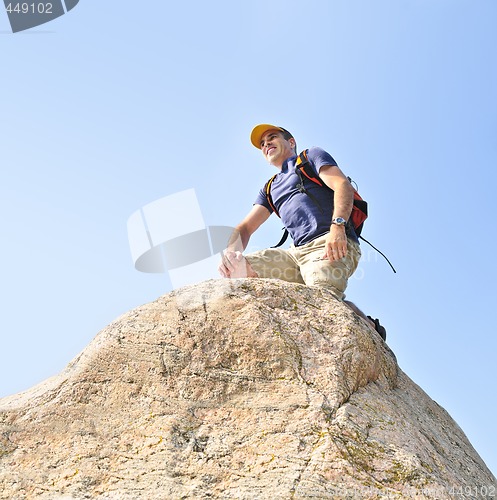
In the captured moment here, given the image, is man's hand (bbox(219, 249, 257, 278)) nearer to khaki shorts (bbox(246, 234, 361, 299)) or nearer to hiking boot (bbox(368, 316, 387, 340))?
khaki shorts (bbox(246, 234, 361, 299))

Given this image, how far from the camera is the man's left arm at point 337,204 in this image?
669 cm

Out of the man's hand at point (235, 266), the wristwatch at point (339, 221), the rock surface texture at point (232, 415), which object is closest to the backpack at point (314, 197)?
the wristwatch at point (339, 221)

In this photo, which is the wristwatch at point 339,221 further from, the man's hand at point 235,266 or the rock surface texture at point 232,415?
the man's hand at point 235,266

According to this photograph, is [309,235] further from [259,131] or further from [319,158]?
[259,131]

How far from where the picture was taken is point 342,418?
4.62 metres

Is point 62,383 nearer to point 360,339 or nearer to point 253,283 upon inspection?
point 253,283

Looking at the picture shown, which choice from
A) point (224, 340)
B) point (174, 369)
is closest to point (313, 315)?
point (224, 340)

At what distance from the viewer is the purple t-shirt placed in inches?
287

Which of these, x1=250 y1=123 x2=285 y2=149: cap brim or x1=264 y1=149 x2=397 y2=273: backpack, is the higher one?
x1=250 y1=123 x2=285 y2=149: cap brim

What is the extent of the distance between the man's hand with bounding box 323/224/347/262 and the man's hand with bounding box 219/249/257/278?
1.06 meters

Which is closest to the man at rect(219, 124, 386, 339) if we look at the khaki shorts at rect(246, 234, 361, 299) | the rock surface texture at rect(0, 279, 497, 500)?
the khaki shorts at rect(246, 234, 361, 299)

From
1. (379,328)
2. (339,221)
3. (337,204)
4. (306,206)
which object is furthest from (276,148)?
(379,328)

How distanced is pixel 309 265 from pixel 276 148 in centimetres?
233

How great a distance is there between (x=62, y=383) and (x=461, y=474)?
3.80 meters
